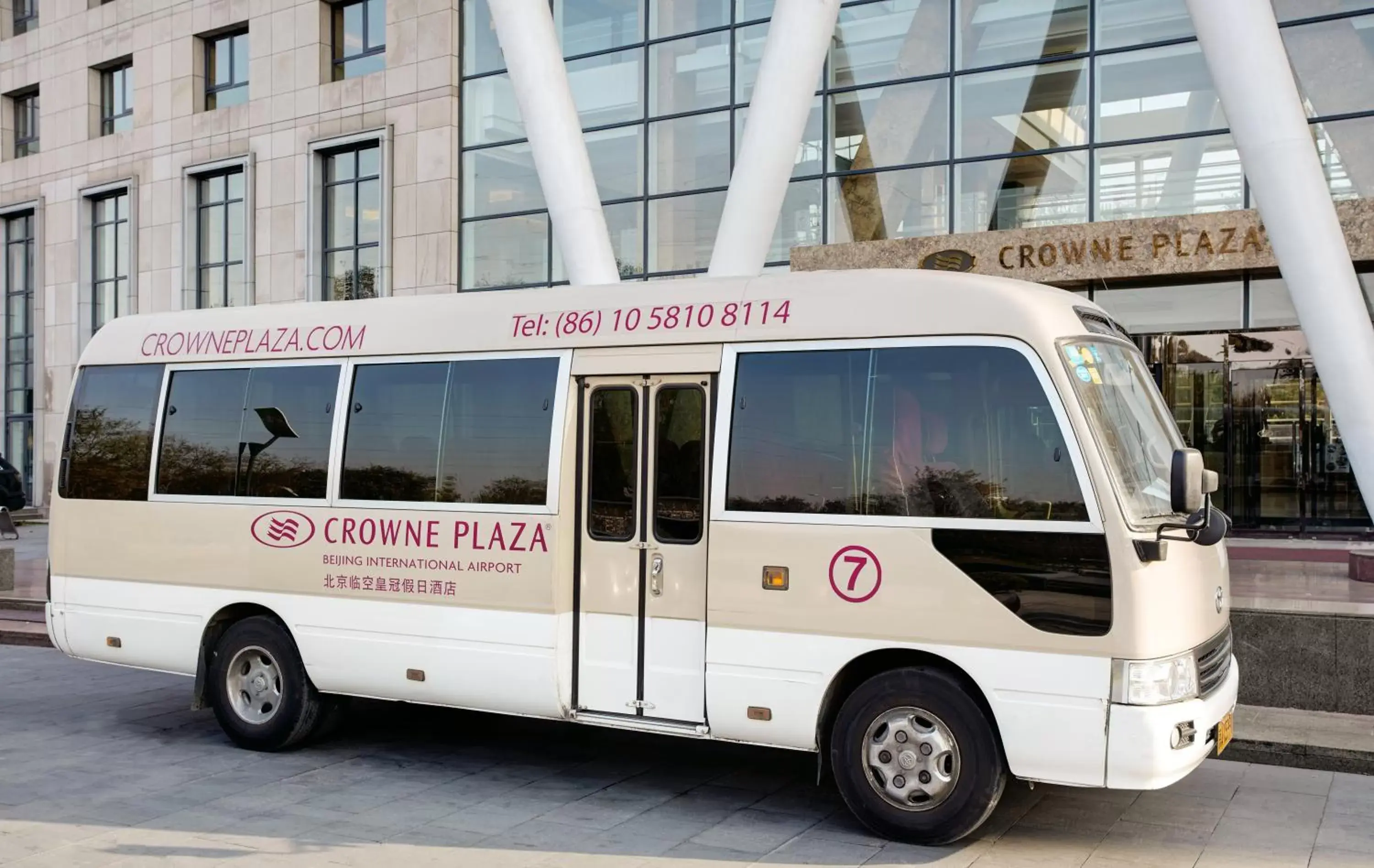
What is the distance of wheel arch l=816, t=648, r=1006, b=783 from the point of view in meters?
6.59

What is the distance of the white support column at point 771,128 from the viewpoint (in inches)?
580

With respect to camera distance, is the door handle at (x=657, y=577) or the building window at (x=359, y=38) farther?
the building window at (x=359, y=38)

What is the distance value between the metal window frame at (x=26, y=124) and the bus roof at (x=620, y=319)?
28398 mm

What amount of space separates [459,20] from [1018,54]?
429 inches

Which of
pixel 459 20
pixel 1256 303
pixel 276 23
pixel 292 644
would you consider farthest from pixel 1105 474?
pixel 276 23

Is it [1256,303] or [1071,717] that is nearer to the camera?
[1071,717]

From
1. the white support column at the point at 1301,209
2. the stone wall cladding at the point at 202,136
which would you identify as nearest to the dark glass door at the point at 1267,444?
the white support column at the point at 1301,209

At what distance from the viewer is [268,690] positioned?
29.0ft

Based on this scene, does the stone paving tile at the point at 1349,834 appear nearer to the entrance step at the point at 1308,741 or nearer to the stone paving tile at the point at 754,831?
the entrance step at the point at 1308,741

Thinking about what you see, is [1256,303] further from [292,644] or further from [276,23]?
[276,23]

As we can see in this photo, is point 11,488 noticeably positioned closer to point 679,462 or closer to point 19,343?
point 19,343

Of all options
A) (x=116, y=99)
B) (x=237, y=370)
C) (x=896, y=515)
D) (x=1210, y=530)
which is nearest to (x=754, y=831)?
(x=896, y=515)

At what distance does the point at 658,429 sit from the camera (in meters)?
7.55

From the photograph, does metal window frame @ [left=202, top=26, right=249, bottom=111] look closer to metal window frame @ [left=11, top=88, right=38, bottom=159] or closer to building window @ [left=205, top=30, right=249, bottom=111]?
building window @ [left=205, top=30, right=249, bottom=111]
